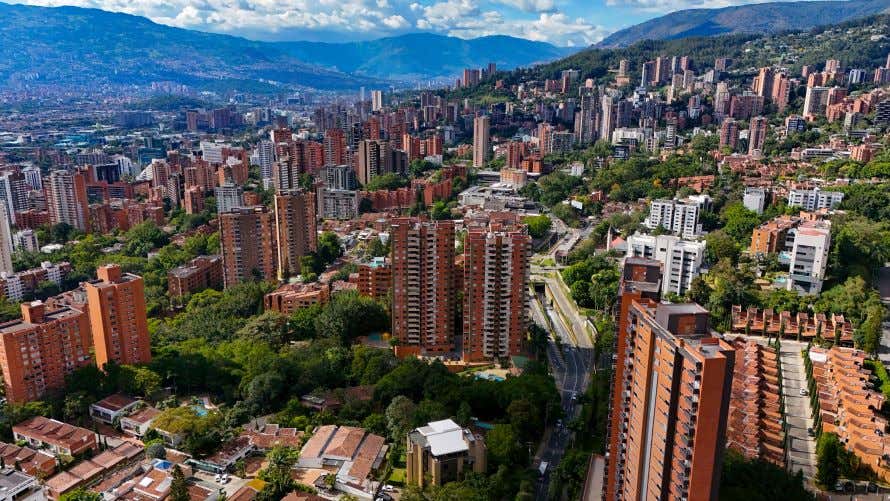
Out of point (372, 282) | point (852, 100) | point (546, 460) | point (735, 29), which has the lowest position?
point (546, 460)

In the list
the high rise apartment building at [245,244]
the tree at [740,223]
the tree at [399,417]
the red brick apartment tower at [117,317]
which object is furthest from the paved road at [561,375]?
the tree at [740,223]

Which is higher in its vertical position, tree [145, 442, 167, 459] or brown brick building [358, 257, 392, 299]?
brown brick building [358, 257, 392, 299]

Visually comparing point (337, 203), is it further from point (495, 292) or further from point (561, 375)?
point (561, 375)

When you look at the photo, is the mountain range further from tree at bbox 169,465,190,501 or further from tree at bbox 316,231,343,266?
tree at bbox 169,465,190,501

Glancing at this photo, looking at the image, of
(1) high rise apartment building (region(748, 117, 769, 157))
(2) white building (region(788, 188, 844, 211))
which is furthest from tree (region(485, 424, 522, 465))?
(1) high rise apartment building (region(748, 117, 769, 157))

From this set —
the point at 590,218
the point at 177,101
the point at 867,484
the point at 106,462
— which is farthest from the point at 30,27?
the point at 867,484

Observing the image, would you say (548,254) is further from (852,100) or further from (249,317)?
(852,100)

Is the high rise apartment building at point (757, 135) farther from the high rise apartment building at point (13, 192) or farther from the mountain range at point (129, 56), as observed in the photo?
the mountain range at point (129, 56)
